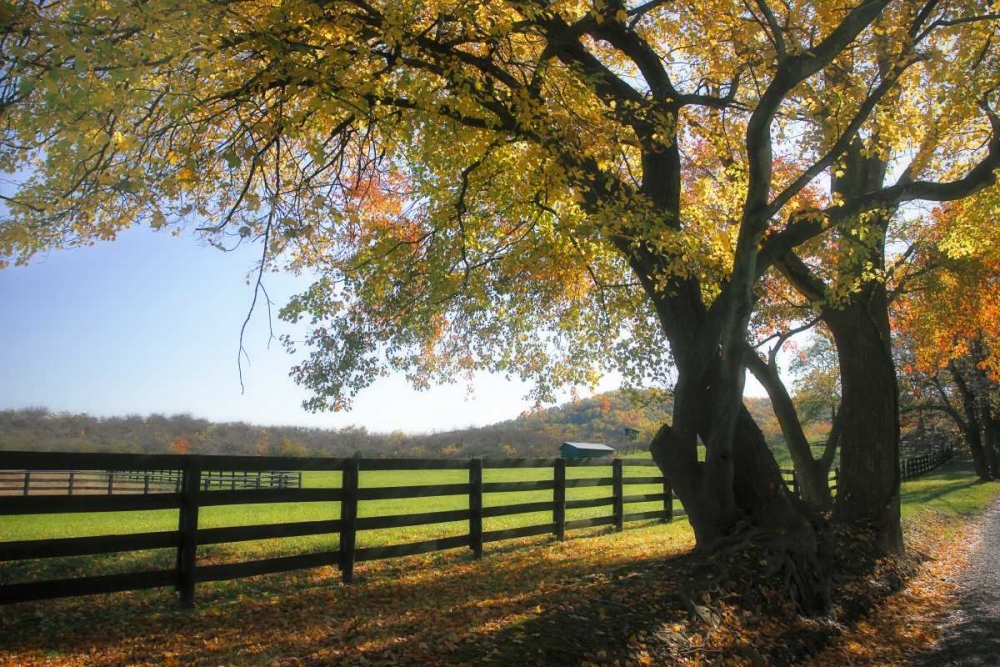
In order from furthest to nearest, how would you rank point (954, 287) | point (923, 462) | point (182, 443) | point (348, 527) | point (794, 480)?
point (923, 462) < point (182, 443) < point (794, 480) < point (954, 287) < point (348, 527)

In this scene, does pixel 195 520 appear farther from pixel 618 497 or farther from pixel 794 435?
pixel 794 435

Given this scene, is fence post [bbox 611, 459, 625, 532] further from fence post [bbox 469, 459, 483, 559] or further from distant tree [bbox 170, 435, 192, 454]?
distant tree [bbox 170, 435, 192, 454]

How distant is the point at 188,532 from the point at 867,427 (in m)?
9.45

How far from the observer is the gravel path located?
6.50 metres

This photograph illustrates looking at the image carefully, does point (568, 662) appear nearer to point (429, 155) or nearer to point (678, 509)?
point (429, 155)

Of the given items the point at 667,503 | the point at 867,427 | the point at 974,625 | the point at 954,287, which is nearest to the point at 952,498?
the point at 954,287

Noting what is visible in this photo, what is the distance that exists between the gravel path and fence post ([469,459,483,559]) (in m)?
5.62

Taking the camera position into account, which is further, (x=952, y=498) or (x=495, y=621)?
(x=952, y=498)

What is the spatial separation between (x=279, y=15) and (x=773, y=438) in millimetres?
73260

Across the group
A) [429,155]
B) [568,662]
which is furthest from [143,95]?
[568,662]

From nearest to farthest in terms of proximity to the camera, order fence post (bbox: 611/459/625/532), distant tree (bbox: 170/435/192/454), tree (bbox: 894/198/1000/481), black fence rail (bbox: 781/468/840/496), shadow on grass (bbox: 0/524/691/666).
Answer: shadow on grass (bbox: 0/524/691/666)
tree (bbox: 894/198/1000/481)
black fence rail (bbox: 781/468/840/496)
fence post (bbox: 611/459/625/532)
distant tree (bbox: 170/435/192/454)

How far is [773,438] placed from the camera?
237ft

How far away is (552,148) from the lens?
7715 mm

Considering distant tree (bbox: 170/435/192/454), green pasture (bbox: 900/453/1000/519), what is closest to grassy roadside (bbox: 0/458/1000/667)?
green pasture (bbox: 900/453/1000/519)
